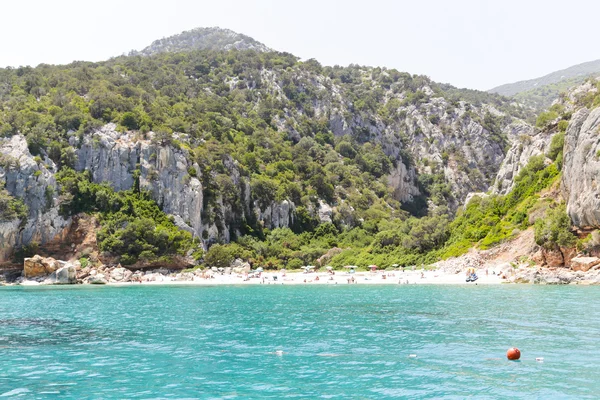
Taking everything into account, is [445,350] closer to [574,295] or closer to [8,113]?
[574,295]

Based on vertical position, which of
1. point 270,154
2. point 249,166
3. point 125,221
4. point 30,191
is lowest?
point 125,221

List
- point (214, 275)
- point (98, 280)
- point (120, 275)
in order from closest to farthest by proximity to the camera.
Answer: point (98, 280)
point (120, 275)
point (214, 275)

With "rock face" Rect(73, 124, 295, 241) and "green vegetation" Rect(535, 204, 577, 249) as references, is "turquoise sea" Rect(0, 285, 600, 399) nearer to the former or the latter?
"green vegetation" Rect(535, 204, 577, 249)

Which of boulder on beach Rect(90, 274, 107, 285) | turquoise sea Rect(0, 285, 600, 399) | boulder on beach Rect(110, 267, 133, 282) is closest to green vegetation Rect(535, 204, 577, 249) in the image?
turquoise sea Rect(0, 285, 600, 399)

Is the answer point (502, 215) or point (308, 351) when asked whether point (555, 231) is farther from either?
point (308, 351)

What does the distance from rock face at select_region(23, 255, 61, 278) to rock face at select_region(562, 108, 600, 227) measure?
2392 inches

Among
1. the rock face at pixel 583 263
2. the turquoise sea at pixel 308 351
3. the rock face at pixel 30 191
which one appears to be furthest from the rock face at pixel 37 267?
the rock face at pixel 583 263

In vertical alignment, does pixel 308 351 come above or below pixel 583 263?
above

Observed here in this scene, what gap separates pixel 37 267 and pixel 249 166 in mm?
44797

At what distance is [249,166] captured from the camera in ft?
321

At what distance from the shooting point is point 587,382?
42.5 ft

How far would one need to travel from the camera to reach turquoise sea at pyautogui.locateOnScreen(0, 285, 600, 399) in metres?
12.8

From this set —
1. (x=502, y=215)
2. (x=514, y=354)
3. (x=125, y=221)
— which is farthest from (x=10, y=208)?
(x=514, y=354)

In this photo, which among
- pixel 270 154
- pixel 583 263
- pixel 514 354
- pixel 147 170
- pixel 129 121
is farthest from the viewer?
pixel 270 154
